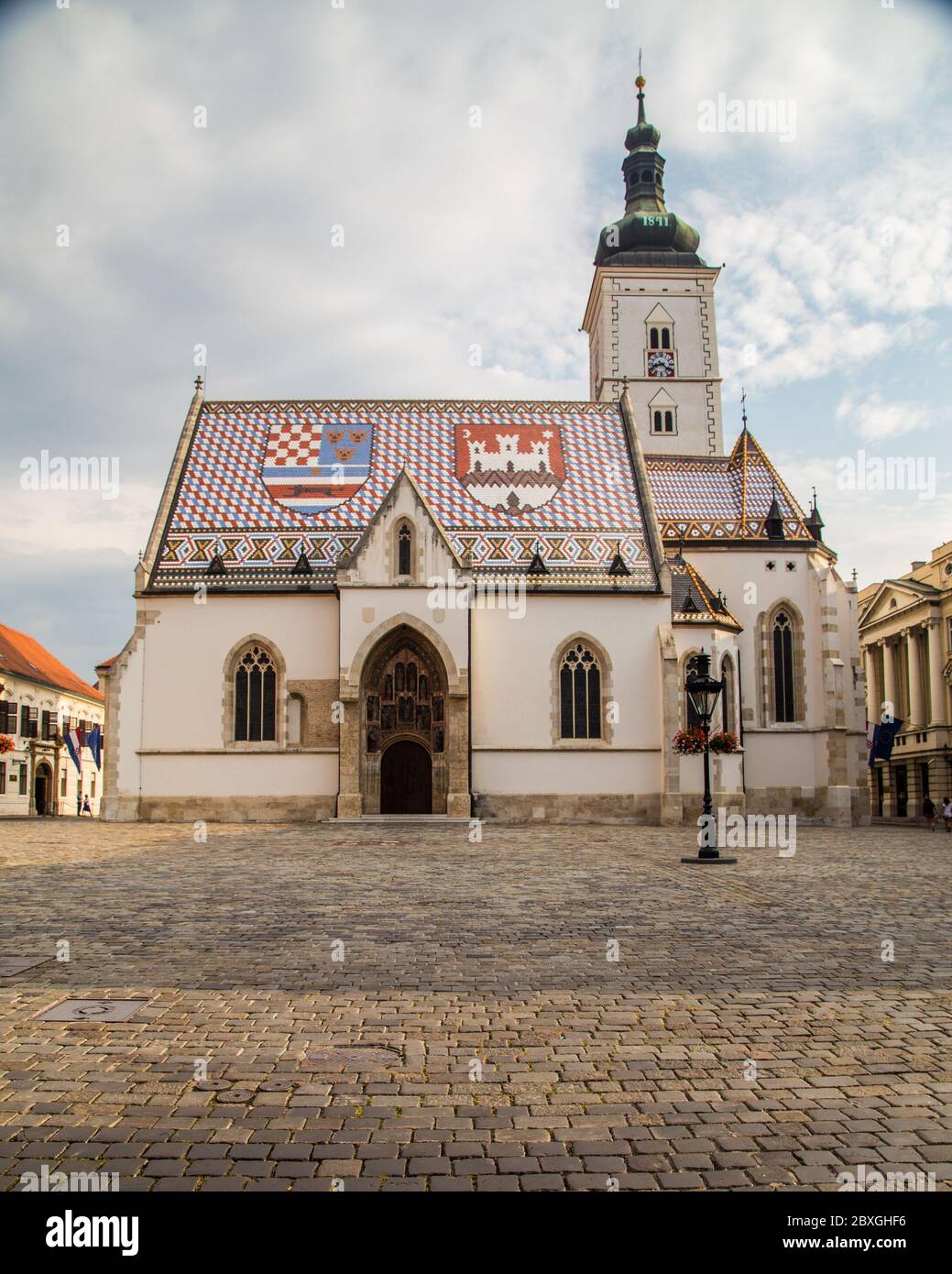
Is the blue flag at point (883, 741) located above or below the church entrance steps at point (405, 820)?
above

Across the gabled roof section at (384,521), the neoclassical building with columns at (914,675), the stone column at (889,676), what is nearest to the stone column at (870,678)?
the neoclassical building with columns at (914,675)

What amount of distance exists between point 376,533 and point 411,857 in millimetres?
15017

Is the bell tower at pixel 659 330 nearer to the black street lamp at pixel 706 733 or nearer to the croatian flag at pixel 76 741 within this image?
the black street lamp at pixel 706 733

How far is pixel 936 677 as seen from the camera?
55000mm

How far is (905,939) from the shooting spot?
1059cm

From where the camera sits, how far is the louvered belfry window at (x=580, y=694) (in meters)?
34.2

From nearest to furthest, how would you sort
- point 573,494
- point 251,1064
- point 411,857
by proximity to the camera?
point 251,1064 < point 411,857 < point 573,494

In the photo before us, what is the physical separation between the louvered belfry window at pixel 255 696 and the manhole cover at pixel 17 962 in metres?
24.4

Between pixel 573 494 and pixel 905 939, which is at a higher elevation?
pixel 573 494

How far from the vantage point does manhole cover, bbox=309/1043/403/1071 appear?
6.34 metres

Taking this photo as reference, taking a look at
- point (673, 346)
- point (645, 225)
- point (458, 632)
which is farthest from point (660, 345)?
point (458, 632)

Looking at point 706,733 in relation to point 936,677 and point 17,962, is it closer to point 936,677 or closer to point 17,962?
point 17,962
